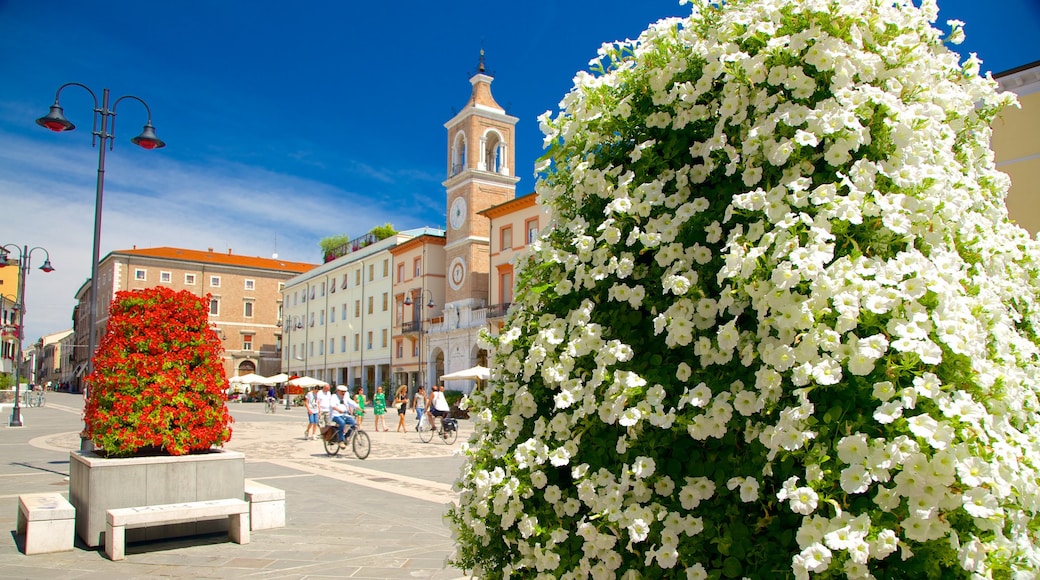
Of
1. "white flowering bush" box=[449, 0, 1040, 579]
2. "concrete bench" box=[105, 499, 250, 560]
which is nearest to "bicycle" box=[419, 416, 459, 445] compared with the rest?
"concrete bench" box=[105, 499, 250, 560]

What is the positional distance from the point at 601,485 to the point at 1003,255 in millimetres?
1811

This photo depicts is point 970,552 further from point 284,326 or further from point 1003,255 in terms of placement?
point 284,326

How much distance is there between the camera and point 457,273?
162 ft

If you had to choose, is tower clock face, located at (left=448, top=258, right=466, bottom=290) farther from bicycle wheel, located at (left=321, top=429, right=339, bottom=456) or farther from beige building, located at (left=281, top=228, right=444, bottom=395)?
bicycle wheel, located at (left=321, top=429, right=339, bottom=456)

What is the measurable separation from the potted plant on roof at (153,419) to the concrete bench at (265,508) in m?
0.25

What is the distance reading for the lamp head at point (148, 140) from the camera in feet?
46.0

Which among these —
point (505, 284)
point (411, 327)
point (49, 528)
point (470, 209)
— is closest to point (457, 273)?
point (470, 209)

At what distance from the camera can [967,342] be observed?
213 cm

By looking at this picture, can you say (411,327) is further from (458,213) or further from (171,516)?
(171,516)

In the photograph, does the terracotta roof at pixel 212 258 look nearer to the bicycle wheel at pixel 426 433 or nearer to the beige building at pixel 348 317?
the beige building at pixel 348 317

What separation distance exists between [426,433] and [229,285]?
70421mm

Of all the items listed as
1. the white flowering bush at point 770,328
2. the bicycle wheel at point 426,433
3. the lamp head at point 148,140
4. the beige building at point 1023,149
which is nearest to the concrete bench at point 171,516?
the white flowering bush at point 770,328

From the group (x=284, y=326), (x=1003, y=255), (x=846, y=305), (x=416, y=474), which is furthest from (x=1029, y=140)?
(x=284, y=326)

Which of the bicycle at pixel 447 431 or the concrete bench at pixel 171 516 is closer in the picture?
the concrete bench at pixel 171 516
